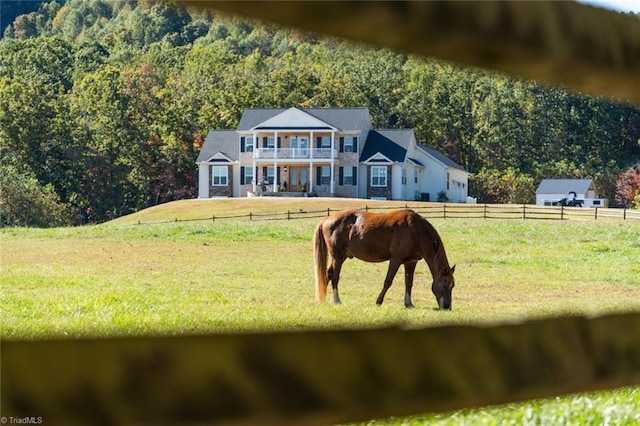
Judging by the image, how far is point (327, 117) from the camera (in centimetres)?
5959

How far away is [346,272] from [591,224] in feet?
64.2

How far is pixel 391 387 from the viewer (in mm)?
728

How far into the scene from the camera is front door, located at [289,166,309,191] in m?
58.0

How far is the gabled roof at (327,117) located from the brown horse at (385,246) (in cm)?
4308

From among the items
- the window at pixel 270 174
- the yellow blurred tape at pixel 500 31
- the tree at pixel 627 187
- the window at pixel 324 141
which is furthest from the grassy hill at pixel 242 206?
the yellow blurred tape at pixel 500 31

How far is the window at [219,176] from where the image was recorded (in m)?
60.3

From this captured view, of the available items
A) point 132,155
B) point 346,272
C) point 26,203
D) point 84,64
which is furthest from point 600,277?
point 84,64

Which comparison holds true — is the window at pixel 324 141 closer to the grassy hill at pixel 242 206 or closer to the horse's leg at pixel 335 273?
the grassy hill at pixel 242 206

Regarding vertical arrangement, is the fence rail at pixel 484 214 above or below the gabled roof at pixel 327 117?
below

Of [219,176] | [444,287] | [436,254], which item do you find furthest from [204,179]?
[444,287]

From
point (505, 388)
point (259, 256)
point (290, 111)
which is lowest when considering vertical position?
point (259, 256)

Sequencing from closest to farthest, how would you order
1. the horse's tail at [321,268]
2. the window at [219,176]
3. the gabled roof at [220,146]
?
the horse's tail at [321,268] < the gabled roof at [220,146] < the window at [219,176]

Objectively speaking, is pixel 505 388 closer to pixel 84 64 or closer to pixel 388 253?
pixel 388 253

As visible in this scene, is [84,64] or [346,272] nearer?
[346,272]
